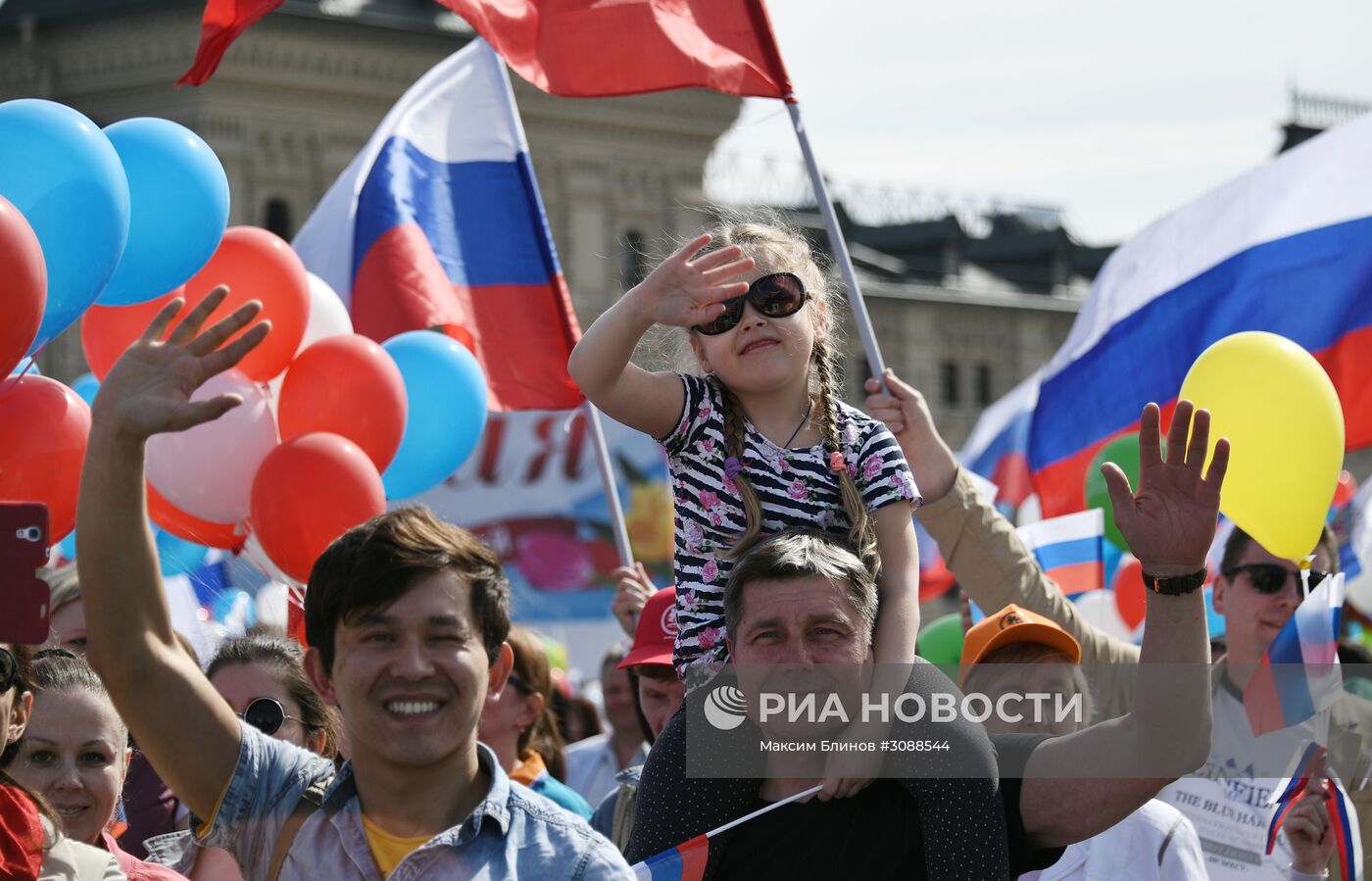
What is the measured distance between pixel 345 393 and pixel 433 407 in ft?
2.32

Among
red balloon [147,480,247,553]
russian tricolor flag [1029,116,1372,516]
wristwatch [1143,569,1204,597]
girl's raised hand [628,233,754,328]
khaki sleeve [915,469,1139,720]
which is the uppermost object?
russian tricolor flag [1029,116,1372,516]

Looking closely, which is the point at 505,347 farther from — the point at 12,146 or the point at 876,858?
the point at 876,858

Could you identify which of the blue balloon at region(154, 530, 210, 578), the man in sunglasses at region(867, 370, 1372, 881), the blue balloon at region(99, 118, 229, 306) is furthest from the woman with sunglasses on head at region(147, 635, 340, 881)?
the blue balloon at region(154, 530, 210, 578)

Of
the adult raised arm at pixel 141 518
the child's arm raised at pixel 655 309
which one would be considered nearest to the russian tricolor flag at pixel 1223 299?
the child's arm raised at pixel 655 309

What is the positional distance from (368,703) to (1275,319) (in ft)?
18.0

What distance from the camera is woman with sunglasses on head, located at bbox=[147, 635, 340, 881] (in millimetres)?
4262

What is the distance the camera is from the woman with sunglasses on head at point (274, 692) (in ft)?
14.0

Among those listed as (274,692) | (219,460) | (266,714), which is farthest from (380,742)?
(219,460)

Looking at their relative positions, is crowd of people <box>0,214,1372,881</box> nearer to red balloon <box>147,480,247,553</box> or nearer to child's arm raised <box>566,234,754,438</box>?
child's arm raised <box>566,234,754,438</box>

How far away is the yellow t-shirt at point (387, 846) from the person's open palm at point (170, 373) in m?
0.65

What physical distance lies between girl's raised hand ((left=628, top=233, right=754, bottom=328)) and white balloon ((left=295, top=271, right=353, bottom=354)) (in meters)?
3.50

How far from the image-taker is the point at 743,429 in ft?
12.2

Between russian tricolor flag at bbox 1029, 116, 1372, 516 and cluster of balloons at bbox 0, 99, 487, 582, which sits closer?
cluster of balloons at bbox 0, 99, 487, 582

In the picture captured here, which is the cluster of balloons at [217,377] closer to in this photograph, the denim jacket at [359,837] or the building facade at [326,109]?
the denim jacket at [359,837]
